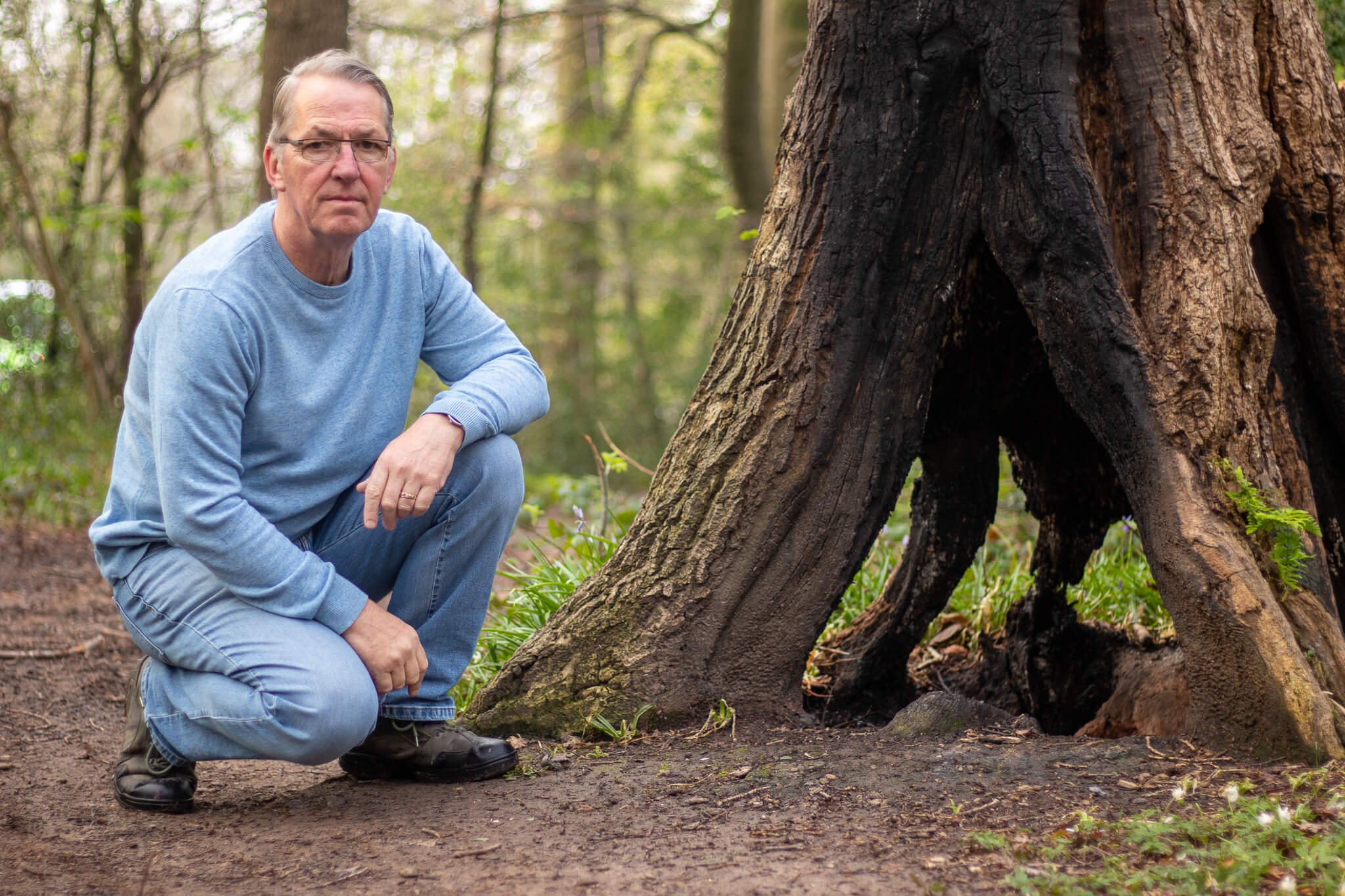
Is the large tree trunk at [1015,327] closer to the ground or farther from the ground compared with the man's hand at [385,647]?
farther from the ground

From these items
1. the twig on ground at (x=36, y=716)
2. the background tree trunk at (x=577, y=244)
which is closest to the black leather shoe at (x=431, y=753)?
the twig on ground at (x=36, y=716)

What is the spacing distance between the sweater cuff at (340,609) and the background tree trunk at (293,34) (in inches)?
178

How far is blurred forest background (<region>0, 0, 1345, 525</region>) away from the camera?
8.04 metres

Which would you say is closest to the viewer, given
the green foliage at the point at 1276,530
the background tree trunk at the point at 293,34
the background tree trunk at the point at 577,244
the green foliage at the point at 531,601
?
the green foliage at the point at 1276,530

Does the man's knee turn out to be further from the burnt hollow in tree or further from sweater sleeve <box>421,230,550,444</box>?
the burnt hollow in tree

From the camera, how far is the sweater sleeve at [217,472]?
91.4 inches

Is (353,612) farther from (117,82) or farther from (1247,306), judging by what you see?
(117,82)

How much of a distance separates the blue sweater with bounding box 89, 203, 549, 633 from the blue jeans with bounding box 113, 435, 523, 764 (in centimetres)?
6

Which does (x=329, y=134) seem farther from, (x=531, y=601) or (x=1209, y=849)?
(x=1209, y=849)

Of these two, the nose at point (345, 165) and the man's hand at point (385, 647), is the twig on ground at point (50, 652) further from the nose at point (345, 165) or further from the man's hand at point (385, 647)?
the nose at point (345, 165)

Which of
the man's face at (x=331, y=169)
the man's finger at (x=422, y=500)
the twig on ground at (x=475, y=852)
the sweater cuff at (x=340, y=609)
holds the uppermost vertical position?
the man's face at (x=331, y=169)

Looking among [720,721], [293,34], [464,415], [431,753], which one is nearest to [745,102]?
[293,34]

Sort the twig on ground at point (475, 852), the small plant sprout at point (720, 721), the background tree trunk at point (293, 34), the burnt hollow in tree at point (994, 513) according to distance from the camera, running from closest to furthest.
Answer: the twig on ground at point (475, 852) < the small plant sprout at point (720, 721) < the burnt hollow in tree at point (994, 513) < the background tree trunk at point (293, 34)

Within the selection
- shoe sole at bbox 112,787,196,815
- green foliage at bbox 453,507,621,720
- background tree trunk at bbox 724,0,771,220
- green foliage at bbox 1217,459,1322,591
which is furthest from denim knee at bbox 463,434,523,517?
background tree trunk at bbox 724,0,771,220
